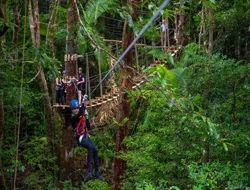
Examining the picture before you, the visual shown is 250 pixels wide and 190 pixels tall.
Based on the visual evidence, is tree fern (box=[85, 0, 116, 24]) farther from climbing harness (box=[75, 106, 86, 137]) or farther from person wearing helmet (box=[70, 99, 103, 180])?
climbing harness (box=[75, 106, 86, 137])

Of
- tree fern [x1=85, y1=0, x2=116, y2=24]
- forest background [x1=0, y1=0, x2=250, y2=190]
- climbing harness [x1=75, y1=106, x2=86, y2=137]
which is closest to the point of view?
tree fern [x1=85, y1=0, x2=116, y2=24]

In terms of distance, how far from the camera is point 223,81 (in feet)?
10.5

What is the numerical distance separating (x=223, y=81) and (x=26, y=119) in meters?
4.81

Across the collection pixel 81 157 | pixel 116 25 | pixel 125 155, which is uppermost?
pixel 116 25

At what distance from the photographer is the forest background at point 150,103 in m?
1.97

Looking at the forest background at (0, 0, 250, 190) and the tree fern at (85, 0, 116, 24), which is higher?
the tree fern at (85, 0, 116, 24)

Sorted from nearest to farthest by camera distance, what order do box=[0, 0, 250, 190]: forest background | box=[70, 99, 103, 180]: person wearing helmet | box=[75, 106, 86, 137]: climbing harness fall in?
box=[0, 0, 250, 190]: forest background < box=[70, 99, 103, 180]: person wearing helmet < box=[75, 106, 86, 137]: climbing harness

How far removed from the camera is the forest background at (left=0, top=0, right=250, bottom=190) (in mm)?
1970

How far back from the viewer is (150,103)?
172 inches

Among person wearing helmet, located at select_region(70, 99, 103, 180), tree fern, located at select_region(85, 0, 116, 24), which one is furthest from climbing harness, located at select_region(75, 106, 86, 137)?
tree fern, located at select_region(85, 0, 116, 24)

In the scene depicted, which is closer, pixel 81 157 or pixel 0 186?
pixel 0 186

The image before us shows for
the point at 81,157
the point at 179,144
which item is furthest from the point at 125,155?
the point at 81,157

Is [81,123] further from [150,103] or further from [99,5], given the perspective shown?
[99,5]

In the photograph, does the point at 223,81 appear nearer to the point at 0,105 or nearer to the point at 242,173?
the point at 242,173
